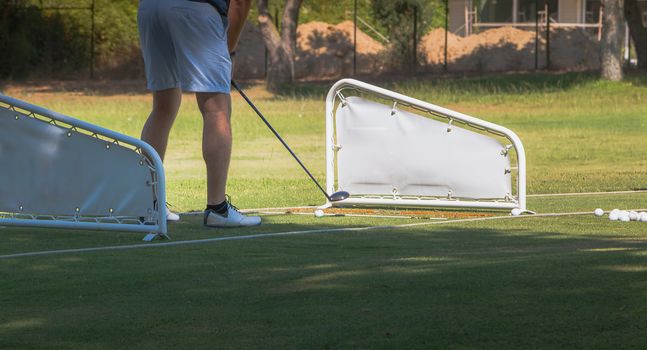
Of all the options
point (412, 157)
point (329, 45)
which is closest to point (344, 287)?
point (412, 157)

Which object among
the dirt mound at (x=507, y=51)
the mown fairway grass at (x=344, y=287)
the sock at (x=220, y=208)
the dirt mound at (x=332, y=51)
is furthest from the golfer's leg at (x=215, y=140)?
the dirt mound at (x=332, y=51)

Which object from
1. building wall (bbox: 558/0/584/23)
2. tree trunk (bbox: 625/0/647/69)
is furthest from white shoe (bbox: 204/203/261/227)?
Result: building wall (bbox: 558/0/584/23)

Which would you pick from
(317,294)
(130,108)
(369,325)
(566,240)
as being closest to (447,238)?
(566,240)

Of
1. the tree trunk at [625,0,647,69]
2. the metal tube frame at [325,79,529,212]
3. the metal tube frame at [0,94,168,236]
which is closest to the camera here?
the metal tube frame at [0,94,168,236]

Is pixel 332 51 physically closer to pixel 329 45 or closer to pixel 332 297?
pixel 329 45

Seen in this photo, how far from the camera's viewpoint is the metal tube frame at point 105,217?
23.8 ft

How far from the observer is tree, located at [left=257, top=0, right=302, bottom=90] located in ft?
128

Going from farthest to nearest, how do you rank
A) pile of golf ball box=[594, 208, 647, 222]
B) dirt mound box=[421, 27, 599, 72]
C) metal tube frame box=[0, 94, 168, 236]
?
dirt mound box=[421, 27, 599, 72] < pile of golf ball box=[594, 208, 647, 222] < metal tube frame box=[0, 94, 168, 236]

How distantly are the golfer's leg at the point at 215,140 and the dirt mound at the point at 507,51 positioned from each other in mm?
37719

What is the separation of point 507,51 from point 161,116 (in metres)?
40.0

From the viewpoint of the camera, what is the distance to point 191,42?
311 inches

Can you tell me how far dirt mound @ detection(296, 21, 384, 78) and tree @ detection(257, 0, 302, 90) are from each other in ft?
23.7

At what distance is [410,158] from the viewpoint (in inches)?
370

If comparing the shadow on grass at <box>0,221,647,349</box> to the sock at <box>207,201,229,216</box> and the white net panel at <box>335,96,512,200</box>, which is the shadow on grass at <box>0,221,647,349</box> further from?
the white net panel at <box>335,96,512,200</box>
